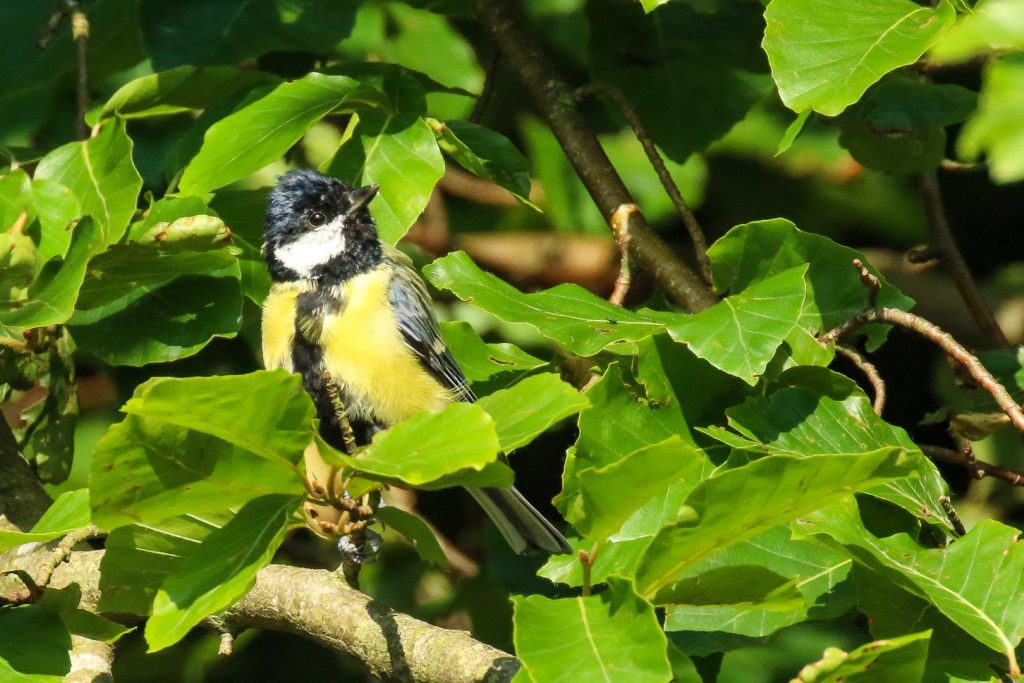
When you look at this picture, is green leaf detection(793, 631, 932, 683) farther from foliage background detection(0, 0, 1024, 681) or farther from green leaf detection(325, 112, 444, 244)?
green leaf detection(325, 112, 444, 244)

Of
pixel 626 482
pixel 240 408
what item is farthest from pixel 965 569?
pixel 240 408

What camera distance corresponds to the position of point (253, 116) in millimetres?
2785

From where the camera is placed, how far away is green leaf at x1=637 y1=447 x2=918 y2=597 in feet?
5.41

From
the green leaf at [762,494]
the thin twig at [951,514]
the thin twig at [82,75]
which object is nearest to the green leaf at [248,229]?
the thin twig at [82,75]

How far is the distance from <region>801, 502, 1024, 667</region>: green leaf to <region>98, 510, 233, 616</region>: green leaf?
111cm

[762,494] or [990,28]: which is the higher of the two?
→ [990,28]

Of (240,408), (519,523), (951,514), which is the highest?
(240,408)

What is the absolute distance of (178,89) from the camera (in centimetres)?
303

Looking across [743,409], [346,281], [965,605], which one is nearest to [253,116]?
[346,281]

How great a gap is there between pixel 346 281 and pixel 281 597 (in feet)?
3.57

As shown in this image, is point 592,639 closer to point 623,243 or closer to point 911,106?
point 623,243

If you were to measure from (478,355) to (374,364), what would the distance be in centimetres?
53

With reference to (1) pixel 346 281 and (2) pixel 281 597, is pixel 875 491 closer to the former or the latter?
(2) pixel 281 597

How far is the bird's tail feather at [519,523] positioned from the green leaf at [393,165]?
2.84 ft
